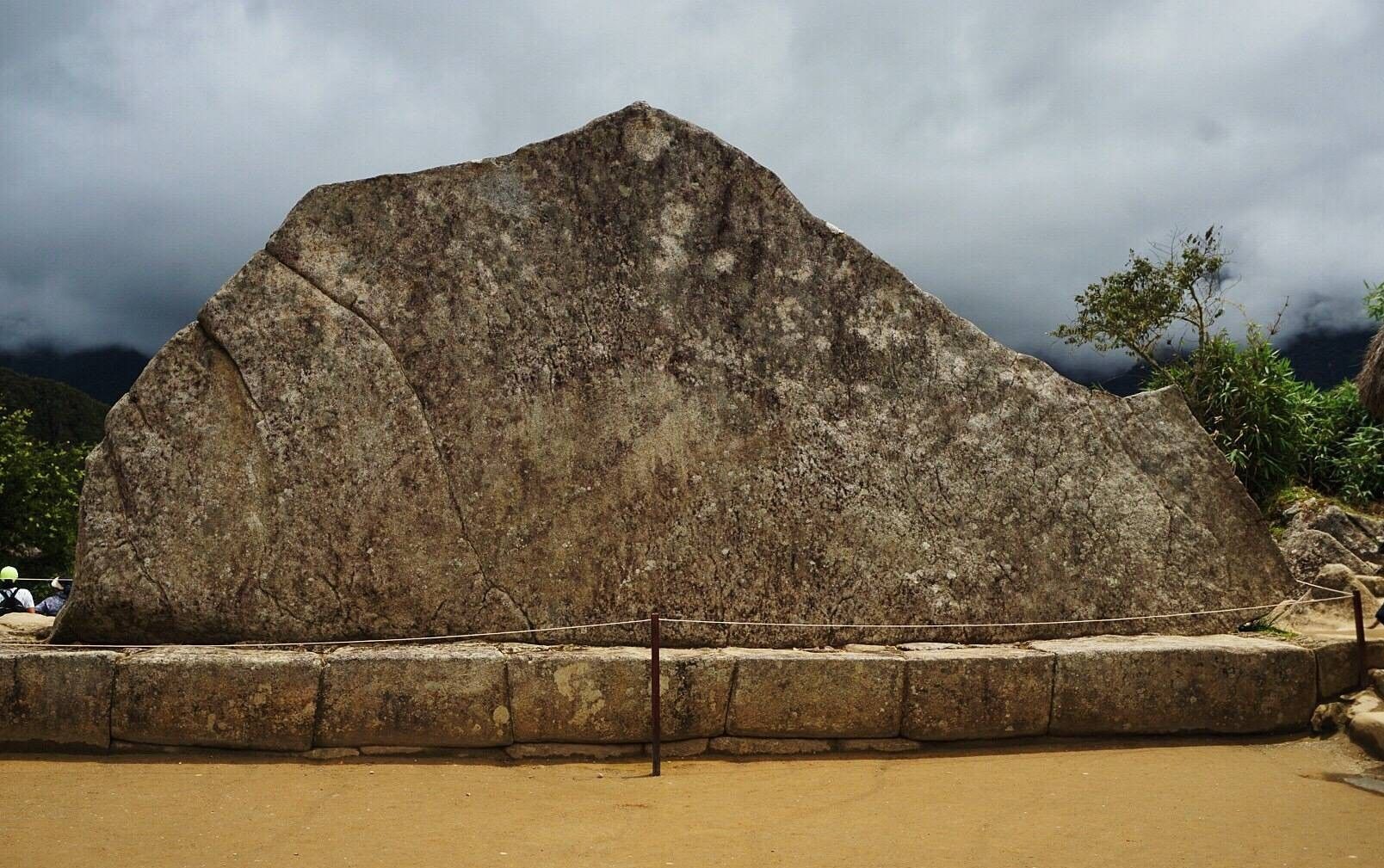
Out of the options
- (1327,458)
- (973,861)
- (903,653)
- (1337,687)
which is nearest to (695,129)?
(903,653)

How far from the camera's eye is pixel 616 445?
542 centimetres

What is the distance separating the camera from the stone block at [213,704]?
4.71m

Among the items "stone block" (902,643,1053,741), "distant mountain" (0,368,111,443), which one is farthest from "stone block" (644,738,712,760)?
"distant mountain" (0,368,111,443)

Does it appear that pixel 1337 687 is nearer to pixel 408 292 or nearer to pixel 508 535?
pixel 508 535

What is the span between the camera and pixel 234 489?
203 inches

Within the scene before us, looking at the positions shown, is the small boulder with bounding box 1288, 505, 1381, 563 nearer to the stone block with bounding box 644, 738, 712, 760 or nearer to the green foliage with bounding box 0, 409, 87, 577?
the stone block with bounding box 644, 738, 712, 760

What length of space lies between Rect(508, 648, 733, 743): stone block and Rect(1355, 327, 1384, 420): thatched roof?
5306mm

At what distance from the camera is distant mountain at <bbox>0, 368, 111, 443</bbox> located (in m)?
29.0

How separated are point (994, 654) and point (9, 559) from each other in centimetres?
1726

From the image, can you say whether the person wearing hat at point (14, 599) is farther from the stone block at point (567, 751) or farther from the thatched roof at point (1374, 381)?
the thatched roof at point (1374, 381)

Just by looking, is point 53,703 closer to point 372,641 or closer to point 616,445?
point 372,641

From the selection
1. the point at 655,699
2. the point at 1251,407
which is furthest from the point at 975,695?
the point at 1251,407

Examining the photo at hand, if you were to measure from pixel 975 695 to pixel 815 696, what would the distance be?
0.78 meters

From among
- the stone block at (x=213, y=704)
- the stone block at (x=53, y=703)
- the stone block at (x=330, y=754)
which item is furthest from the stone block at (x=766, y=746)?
the stone block at (x=53, y=703)
